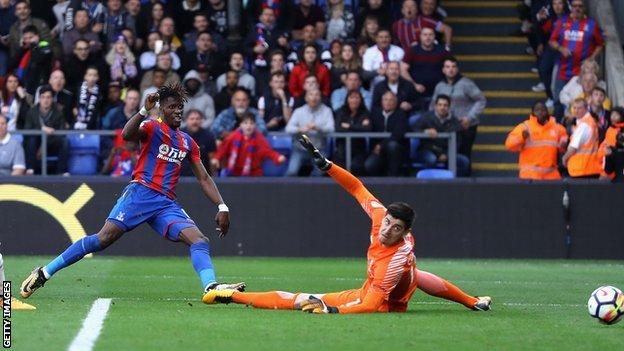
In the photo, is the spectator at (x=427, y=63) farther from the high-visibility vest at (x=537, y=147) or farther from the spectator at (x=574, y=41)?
the high-visibility vest at (x=537, y=147)

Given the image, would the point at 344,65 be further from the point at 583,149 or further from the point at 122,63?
the point at 583,149


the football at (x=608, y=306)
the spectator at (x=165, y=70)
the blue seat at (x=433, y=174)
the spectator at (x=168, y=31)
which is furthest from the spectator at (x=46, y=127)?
the football at (x=608, y=306)

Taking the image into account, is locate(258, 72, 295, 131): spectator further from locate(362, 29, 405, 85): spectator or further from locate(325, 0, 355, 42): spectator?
locate(325, 0, 355, 42): spectator

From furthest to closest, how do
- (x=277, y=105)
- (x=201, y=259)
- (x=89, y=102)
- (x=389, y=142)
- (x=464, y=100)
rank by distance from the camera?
1. (x=464, y=100)
2. (x=277, y=105)
3. (x=89, y=102)
4. (x=389, y=142)
5. (x=201, y=259)

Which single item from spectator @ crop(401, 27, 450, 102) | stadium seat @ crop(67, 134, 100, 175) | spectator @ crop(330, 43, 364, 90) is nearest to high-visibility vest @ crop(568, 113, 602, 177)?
spectator @ crop(401, 27, 450, 102)

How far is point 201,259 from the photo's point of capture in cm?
1292

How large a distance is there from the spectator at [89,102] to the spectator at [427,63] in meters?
4.96

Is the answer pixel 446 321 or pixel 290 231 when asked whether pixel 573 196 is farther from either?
pixel 446 321

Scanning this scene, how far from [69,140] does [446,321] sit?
11404mm

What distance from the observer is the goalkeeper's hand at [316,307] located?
1199 centimetres

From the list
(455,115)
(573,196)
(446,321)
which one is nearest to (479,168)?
(455,115)

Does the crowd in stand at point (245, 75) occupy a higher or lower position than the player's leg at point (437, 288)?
higher

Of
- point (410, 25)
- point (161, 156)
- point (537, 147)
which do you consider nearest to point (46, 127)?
point (410, 25)

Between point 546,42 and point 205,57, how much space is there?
6138 mm
